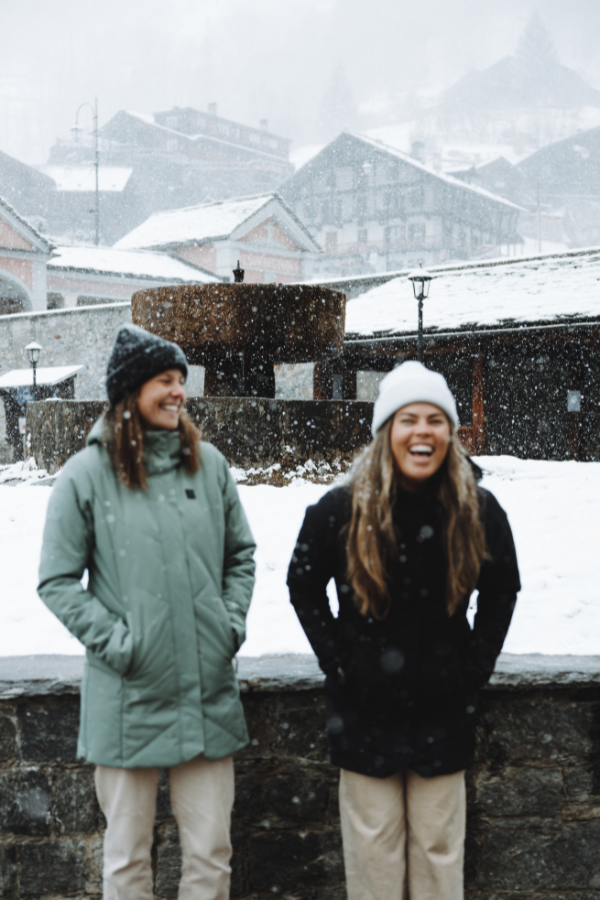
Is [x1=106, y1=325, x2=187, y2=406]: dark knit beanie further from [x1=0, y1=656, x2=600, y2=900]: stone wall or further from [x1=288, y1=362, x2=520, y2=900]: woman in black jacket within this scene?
[x1=0, y1=656, x2=600, y2=900]: stone wall

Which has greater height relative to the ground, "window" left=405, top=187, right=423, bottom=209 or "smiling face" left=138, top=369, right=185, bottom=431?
"window" left=405, top=187, right=423, bottom=209

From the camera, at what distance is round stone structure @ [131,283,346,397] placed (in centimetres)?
663

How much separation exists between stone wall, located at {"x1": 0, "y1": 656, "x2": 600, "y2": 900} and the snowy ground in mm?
945

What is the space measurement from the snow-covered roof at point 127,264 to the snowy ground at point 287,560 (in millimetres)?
22834

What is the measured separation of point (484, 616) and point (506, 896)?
1120 millimetres

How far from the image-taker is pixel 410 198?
41.7 m

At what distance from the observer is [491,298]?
15.7m

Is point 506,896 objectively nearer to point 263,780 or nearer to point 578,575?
point 263,780

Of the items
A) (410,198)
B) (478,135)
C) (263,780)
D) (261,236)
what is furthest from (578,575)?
(478,135)

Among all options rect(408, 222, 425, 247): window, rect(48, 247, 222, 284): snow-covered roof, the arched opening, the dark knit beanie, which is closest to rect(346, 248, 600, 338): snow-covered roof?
the dark knit beanie


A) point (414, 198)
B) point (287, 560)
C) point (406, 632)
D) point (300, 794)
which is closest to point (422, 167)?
point (414, 198)

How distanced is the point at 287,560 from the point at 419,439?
10.1ft

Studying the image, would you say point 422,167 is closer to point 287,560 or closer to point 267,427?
point 267,427

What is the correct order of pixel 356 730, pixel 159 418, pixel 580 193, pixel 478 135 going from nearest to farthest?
1. pixel 356 730
2. pixel 159 418
3. pixel 580 193
4. pixel 478 135
